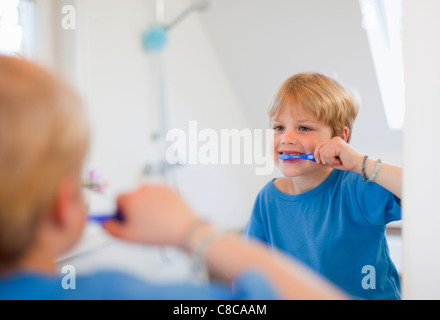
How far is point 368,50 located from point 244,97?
222mm

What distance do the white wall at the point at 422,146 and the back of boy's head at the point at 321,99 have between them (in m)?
0.25

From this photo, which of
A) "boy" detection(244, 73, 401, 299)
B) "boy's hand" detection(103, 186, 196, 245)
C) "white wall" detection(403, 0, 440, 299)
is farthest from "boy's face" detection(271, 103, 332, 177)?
"boy's hand" detection(103, 186, 196, 245)

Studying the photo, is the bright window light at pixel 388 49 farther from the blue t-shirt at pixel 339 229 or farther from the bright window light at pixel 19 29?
the bright window light at pixel 19 29

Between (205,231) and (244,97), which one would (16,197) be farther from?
(244,97)

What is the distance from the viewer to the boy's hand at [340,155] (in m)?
0.67

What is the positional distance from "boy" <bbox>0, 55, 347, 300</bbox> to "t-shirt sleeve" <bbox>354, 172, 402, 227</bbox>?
0.36 meters

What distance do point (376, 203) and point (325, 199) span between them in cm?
10

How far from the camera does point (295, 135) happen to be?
73 cm

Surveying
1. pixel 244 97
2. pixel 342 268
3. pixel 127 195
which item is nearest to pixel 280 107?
pixel 244 97

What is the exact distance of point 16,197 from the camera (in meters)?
0.29

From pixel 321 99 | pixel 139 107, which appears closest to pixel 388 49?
pixel 321 99

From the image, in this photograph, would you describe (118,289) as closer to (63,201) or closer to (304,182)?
(63,201)

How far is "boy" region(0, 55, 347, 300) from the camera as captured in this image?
290 mm

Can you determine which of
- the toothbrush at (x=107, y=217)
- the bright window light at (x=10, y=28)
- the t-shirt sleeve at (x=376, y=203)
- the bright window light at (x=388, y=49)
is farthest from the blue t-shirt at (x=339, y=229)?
the bright window light at (x=10, y=28)
